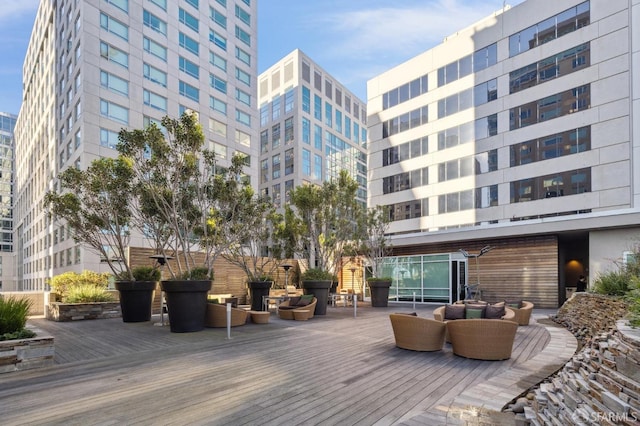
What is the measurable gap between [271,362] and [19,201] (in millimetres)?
66810

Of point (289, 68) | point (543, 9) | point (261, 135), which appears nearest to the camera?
point (543, 9)

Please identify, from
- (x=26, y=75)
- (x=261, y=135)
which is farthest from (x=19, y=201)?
(x=261, y=135)

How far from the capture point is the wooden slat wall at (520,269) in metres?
16.7

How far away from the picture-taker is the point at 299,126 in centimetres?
4822

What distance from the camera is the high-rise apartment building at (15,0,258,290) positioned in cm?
2828

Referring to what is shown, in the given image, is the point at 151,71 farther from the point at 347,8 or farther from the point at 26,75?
the point at 26,75

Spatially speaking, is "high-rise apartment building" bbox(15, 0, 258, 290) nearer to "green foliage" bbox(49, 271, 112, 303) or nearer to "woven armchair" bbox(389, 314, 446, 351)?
"green foliage" bbox(49, 271, 112, 303)

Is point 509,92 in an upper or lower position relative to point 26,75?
lower

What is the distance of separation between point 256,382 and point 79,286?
37.1ft

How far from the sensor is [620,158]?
2012cm

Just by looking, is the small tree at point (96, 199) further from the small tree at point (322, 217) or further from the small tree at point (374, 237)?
the small tree at point (374, 237)

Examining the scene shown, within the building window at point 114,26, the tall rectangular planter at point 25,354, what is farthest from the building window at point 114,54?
the tall rectangular planter at point 25,354

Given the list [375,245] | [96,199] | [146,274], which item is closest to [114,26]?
[96,199]

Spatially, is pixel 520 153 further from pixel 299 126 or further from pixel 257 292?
pixel 299 126
